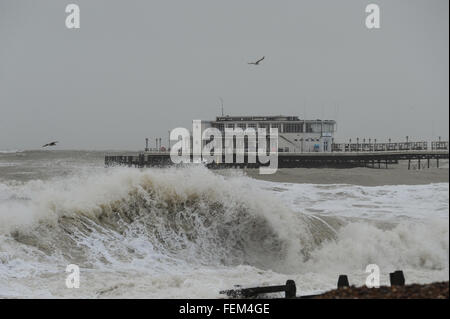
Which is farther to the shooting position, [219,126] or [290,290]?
[219,126]

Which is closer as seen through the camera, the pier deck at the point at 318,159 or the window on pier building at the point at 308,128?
the pier deck at the point at 318,159

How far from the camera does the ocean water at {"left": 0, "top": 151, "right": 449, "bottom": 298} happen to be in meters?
9.66

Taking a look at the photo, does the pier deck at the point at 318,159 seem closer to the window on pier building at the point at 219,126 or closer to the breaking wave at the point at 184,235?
the window on pier building at the point at 219,126

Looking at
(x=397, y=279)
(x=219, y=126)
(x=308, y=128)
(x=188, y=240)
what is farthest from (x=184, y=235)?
(x=308, y=128)

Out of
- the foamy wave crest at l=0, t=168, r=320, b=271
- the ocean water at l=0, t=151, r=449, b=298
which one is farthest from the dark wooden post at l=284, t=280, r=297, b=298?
the foamy wave crest at l=0, t=168, r=320, b=271

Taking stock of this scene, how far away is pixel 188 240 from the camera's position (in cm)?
1366

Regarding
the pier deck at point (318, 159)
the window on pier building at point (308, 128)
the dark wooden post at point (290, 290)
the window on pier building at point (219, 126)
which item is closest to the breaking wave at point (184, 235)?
the dark wooden post at point (290, 290)

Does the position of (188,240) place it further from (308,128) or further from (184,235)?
(308,128)

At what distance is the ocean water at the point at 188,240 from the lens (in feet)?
31.7

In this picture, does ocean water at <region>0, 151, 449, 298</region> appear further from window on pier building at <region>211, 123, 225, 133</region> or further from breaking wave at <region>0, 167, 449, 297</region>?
window on pier building at <region>211, 123, 225, 133</region>

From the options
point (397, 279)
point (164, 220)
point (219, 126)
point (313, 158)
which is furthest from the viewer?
point (219, 126)
